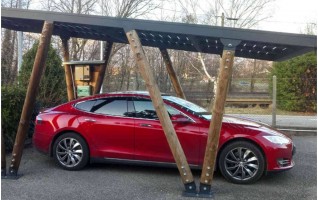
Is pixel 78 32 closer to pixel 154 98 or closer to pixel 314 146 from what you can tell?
pixel 154 98

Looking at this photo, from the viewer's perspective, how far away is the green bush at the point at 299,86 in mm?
19797

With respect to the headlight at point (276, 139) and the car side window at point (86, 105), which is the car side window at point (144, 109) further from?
the headlight at point (276, 139)

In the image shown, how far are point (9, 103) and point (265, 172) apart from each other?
5.45 metres

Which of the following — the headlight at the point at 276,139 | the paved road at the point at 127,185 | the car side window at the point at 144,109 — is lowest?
the paved road at the point at 127,185

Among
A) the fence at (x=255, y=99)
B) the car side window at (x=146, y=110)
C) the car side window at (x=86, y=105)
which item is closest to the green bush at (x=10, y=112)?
the car side window at (x=86, y=105)

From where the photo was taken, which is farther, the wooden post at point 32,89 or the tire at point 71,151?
the tire at point 71,151

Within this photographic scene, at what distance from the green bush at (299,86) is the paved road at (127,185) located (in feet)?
44.8

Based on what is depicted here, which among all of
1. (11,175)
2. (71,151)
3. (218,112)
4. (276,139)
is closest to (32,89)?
(71,151)

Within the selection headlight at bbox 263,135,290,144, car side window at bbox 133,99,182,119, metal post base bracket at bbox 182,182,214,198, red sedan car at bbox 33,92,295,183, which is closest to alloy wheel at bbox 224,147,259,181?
red sedan car at bbox 33,92,295,183

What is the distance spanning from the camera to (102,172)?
20.8ft

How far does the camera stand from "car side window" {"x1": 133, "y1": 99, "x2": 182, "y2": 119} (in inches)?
243

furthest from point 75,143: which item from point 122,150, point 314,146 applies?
point 314,146

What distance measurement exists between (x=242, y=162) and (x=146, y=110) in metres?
1.80

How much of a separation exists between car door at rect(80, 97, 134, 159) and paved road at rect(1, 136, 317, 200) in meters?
0.40
